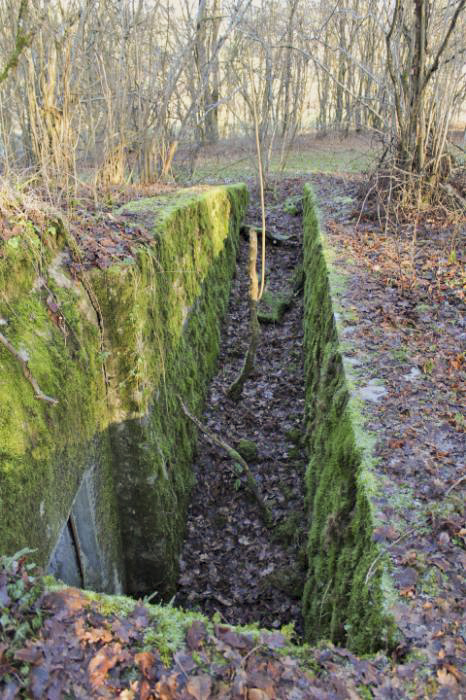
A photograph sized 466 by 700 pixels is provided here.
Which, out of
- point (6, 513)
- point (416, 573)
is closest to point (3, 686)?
point (6, 513)

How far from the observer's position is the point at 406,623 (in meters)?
2.58

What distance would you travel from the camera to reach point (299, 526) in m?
5.66

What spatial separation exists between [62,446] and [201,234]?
6441 millimetres

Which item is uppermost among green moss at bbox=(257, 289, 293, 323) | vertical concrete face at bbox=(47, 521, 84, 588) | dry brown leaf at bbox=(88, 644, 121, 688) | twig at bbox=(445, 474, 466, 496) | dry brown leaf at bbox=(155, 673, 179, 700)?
twig at bbox=(445, 474, 466, 496)

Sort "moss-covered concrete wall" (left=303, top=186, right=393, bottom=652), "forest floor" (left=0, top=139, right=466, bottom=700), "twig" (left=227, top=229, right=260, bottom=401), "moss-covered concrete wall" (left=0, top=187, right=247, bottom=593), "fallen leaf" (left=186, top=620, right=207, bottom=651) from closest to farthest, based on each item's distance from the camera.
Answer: "forest floor" (left=0, top=139, right=466, bottom=700), "fallen leaf" (left=186, top=620, right=207, bottom=651), "moss-covered concrete wall" (left=303, top=186, right=393, bottom=652), "moss-covered concrete wall" (left=0, top=187, right=247, bottom=593), "twig" (left=227, top=229, right=260, bottom=401)

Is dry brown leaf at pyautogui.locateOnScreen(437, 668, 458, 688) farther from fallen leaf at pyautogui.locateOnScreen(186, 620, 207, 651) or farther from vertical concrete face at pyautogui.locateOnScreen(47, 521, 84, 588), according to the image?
vertical concrete face at pyautogui.locateOnScreen(47, 521, 84, 588)

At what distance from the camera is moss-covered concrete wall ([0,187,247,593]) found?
3492 mm

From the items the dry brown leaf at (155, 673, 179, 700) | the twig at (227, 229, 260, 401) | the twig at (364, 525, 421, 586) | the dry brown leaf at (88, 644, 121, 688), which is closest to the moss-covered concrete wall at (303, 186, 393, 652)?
the twig at (364, 525, 421, 586)

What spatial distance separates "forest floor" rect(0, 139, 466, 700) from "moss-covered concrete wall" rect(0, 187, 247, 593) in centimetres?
48

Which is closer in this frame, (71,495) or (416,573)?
(416,573)

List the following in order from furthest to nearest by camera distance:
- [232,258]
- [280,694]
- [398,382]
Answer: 1. [232,258]
2. [398,382]
3. [280,694]

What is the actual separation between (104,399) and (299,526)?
2.67m

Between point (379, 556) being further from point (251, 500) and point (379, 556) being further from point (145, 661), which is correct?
point (251, 500)

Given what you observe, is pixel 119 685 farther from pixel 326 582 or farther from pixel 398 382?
pixel 398 382
